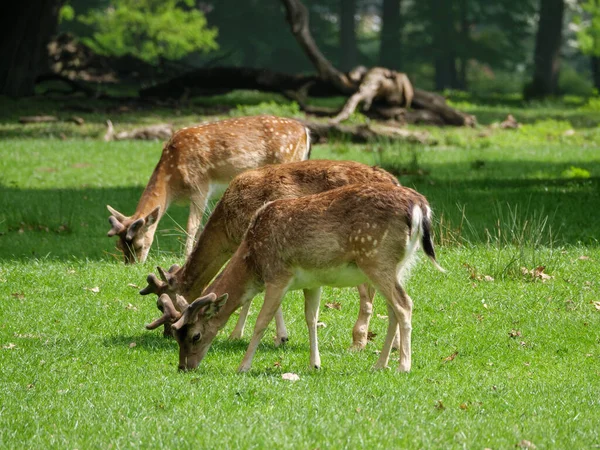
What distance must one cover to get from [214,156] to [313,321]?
5.12 m

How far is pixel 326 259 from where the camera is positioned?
7.97 m

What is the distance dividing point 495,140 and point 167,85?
963cm

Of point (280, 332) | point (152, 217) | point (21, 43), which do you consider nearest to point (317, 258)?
point (280, 332)

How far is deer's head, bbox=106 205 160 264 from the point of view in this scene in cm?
1180

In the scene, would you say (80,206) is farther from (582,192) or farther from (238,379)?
(238,379)

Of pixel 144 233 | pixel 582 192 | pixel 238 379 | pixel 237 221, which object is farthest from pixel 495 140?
pixel 238 379

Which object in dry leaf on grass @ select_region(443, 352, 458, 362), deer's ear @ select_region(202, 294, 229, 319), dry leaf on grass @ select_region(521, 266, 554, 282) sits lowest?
dry leaf on grass @ select_region(521, 266, 554, 282)

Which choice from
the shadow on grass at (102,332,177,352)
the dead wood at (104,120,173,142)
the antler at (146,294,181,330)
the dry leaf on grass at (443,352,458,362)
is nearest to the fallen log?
the dead wood at (104,120,173,142)

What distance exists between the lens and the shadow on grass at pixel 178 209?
44.0 feet

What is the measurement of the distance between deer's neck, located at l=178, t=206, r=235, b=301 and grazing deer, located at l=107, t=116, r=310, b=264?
3.43 metres

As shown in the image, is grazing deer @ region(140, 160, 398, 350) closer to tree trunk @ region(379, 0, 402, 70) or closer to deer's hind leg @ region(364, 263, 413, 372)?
deer's hind leg @ region(364, 263, 413, 372)

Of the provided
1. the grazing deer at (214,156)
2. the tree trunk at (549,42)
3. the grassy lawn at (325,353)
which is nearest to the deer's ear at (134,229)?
the grassy lawn at (325,353)

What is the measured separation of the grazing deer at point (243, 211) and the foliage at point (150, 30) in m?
31.8

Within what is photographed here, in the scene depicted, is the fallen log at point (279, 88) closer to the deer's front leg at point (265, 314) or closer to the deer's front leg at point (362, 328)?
the deer's front leg at point (362, 328)
